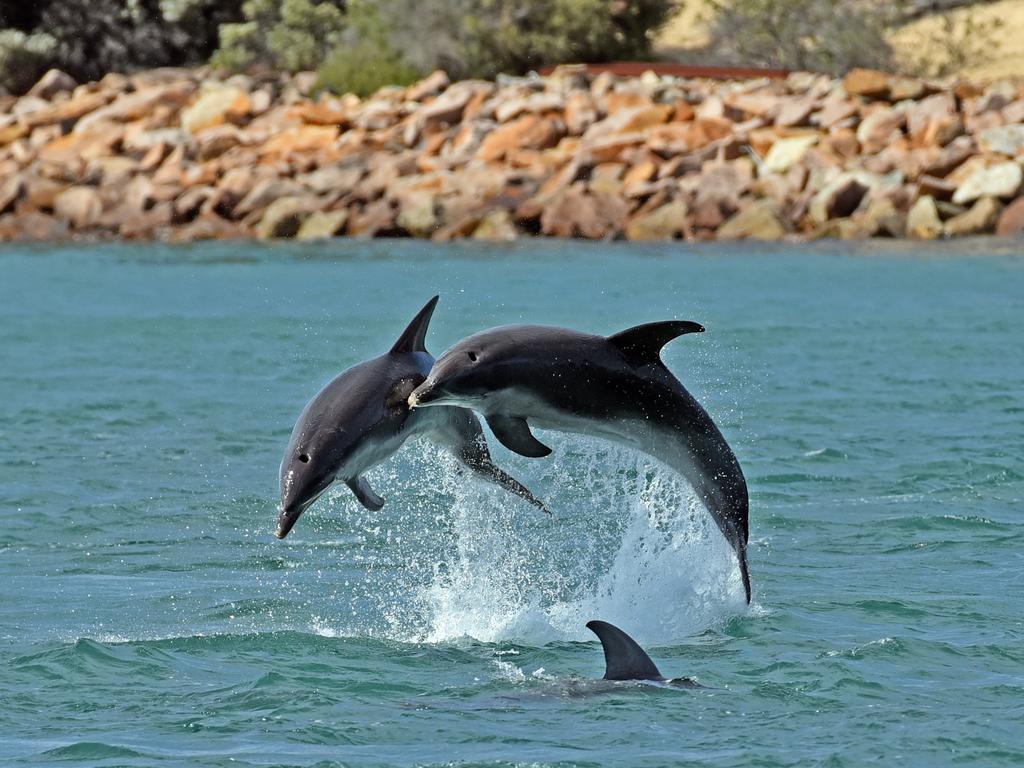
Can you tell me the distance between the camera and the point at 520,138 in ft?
123

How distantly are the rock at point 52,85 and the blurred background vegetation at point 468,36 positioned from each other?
2.66m

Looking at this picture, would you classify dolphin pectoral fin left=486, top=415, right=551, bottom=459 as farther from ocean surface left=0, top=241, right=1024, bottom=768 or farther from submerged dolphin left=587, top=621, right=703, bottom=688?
ocean surface left=0, top=241, right=1024, bottom=768

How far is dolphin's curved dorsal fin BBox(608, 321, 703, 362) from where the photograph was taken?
7.44m

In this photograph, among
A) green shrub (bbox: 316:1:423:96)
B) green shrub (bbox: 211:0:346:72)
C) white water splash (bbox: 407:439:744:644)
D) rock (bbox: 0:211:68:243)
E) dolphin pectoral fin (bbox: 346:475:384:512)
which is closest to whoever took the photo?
dolphin pectoral fin (bbox: 346:475:384:512)

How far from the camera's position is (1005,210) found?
3181 centimetres

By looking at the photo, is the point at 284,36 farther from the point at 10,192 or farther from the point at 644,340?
the point at 644,340

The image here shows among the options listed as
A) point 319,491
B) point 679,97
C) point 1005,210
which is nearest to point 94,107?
point 679,97

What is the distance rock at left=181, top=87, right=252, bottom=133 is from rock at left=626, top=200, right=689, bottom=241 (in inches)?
514

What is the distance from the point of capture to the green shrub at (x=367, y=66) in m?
44.8

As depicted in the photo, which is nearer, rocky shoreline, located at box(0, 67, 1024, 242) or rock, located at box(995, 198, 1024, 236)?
rock, located at box(995, 198, 1024, 236)

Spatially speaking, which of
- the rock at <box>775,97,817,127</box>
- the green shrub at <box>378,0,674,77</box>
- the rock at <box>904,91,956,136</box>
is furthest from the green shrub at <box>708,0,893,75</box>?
the rock at <box>904,91,956,136</box>

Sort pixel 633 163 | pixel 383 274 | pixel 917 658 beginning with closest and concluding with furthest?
pixel 917 658, pixel 383 274, pixel 633 163

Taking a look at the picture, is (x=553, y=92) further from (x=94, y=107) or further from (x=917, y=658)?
(x=917, y=658)

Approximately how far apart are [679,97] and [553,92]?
2.79 meters
